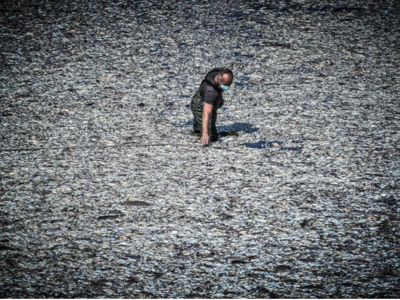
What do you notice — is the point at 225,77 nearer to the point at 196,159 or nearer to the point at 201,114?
the point at 201,114

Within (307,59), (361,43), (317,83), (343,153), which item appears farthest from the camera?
(361,43)

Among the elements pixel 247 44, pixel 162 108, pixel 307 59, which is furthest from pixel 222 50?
pixel 162 108

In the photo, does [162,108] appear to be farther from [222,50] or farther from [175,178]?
[222,50]

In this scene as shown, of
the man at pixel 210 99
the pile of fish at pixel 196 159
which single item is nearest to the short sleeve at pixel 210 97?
the man at pixel 210 99

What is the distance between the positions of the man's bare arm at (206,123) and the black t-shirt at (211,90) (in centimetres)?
5

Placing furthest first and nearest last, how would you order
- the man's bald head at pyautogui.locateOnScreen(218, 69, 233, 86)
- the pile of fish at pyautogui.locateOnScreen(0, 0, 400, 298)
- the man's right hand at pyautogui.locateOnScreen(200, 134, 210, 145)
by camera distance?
the man's right hand at pyautogui.locateOnScreen(200, 134, 210, 145) < the man's bald head at pyautogui.locateOnScreen(218, 69, 233, 86) < the pile of fish at pyautogui.locateOnScreen(0, 0, 400, 298)

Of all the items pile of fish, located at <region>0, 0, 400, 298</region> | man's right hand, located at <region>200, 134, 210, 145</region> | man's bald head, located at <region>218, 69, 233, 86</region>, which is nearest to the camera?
pile of fish, located at <region>0, 0, 400, 298</region>

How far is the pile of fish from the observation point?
3369 mm

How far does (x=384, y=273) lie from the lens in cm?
332

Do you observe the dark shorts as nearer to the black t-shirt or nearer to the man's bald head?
the black t-shirt

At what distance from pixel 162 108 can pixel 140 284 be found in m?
3.32

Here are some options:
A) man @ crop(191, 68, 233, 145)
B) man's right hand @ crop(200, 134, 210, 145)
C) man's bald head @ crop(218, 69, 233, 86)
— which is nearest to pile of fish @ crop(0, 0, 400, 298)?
man's right hand @ crop(200, 134, 210, 145)

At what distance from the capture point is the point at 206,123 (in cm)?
501

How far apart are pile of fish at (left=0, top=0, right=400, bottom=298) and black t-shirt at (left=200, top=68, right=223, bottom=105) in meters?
0.60
